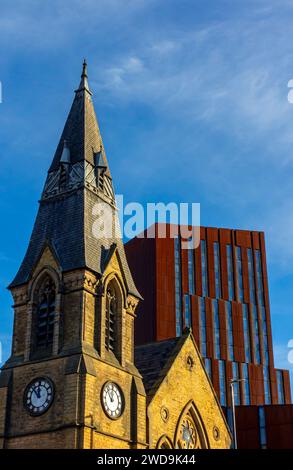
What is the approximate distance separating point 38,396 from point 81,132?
50.3 ft

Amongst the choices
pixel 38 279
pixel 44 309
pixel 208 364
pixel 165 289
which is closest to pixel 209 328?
pixel 208 364

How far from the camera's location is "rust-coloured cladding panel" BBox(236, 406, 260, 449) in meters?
69.8

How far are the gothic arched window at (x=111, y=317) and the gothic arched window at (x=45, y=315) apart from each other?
279cm

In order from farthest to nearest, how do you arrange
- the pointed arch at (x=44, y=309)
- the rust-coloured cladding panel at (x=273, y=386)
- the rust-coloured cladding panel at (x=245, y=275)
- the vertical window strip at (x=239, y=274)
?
the rust-coloured cladding panel at (x=245, y=275) < the vertical window strip at (x=239, y=274) < the rust-coloured cladding panel at (x=273, y=386) < the pointed arch at (x=44, y=309)

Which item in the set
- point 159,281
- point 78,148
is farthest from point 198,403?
point 159,281

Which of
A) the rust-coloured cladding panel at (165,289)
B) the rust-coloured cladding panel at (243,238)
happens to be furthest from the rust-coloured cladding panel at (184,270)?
the rust-coloured cladding panel at (243,238)

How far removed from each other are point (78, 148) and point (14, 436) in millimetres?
15968

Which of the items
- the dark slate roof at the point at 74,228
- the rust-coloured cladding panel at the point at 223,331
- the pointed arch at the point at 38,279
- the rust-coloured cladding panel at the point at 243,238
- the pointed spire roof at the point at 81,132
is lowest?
the pointed arch at the point at 38,279

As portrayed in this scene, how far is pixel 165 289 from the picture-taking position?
94.3 metres

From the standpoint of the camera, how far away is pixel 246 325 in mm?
100250

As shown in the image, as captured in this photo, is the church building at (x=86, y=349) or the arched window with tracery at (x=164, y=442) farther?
the arched window with tracery at (x=164, y=442)

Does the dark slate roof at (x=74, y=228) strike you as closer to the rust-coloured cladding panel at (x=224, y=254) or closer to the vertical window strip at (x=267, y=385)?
the vertical window strip at (x=267, y=385)

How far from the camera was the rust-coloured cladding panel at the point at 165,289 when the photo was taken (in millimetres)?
91312
